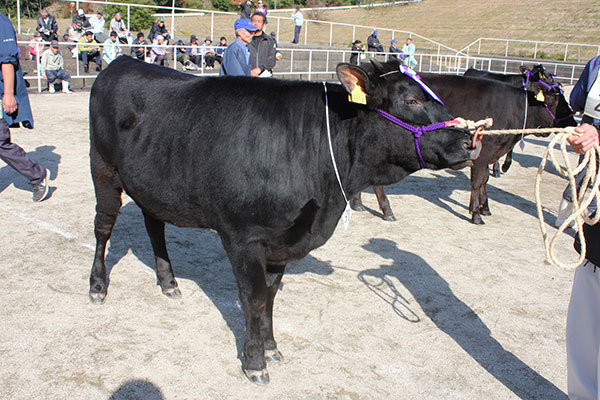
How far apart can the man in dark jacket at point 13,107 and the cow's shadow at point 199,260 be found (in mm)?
1075

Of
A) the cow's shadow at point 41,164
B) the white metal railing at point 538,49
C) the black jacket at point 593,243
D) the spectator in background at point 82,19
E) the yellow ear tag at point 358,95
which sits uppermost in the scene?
the white metal railing at point 538,49

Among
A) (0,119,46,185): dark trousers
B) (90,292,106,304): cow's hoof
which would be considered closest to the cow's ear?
(90,292,106,304): cow's hoof

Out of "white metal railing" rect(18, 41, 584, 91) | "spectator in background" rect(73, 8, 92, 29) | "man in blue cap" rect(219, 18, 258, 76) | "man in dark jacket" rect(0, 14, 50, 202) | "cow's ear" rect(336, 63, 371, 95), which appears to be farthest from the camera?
"spectator in background" rect(73, 8, 92, 29)

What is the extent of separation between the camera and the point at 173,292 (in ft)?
14.6

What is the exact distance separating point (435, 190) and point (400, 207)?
48.0 inches

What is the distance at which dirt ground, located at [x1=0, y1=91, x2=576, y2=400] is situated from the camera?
3.42 m

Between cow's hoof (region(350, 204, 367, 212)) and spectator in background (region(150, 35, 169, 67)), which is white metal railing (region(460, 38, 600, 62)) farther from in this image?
cow's hoof (region(350, 204, 367, 212))

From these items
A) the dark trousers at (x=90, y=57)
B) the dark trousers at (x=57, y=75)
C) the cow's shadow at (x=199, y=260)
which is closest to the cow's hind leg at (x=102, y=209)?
the cow's shadow at (x=199, y=260)

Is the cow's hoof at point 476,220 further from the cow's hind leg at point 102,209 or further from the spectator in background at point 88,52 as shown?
the spectator in background at point 88,52

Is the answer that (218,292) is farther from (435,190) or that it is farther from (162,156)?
(435,190)

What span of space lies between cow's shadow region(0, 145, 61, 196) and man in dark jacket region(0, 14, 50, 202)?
51 centimetres

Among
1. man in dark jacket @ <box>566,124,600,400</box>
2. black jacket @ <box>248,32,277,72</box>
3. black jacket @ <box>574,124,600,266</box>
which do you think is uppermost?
black jacket @ <box>248,32,277,72</box>

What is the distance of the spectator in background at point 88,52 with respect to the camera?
17.0m

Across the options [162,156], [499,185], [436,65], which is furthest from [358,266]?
[436,65]
